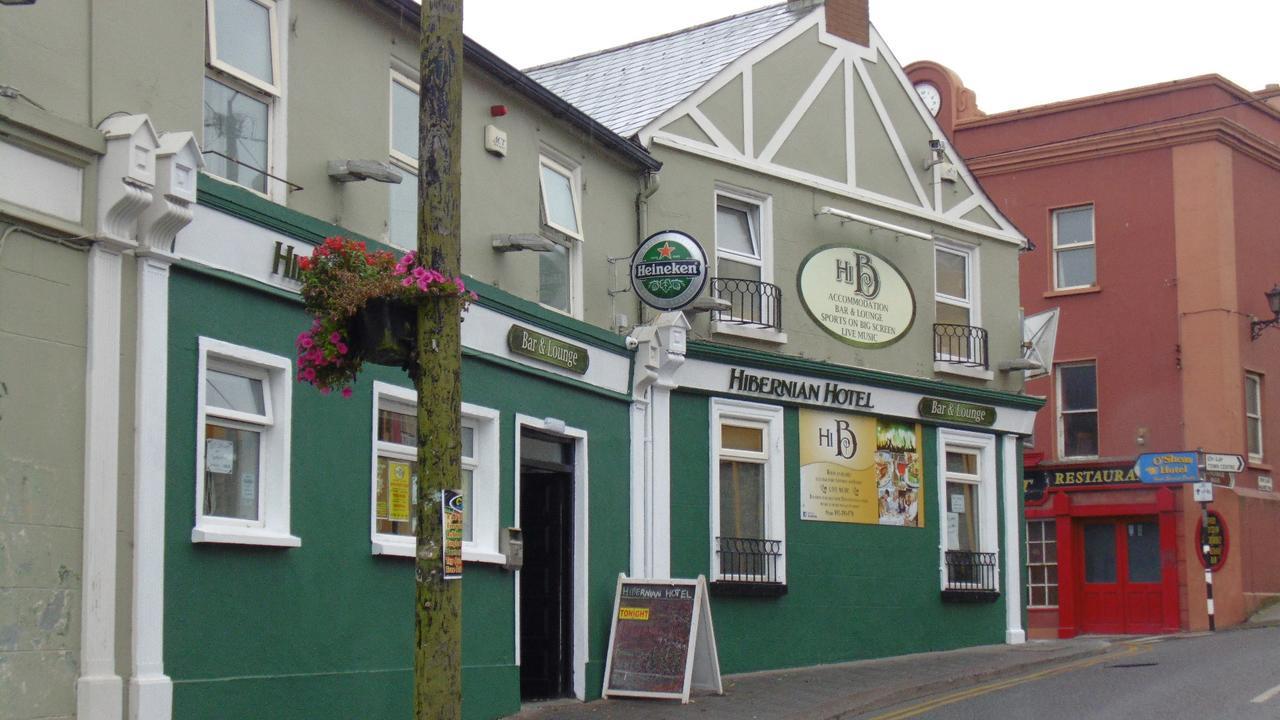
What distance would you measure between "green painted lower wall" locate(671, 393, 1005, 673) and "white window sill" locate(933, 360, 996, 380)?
0.82 metres

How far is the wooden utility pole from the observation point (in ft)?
26.6

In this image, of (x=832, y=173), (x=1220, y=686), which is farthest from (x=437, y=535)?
(x=832, y=173)

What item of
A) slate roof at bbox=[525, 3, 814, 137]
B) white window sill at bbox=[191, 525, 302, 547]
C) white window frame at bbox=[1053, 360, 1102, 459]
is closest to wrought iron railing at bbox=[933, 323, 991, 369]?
slate roof at bbox=[525, 3, 814, 137]

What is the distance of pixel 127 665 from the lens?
377 inches

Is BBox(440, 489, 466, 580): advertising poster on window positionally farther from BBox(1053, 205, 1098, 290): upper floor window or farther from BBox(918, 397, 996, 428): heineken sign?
BBox(1053, 205, 1098, 290): upper floor window

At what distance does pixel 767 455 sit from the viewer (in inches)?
741

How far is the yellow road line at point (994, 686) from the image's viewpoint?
565 inches

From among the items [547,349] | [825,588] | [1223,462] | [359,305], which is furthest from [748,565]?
[1223,462]

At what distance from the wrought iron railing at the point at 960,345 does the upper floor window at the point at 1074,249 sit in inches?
372

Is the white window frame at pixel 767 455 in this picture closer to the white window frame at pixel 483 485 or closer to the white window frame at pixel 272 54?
the white window frame at pixel 483 485

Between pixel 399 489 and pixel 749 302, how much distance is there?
687 cm

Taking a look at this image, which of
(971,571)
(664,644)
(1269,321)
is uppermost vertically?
(1269,321)

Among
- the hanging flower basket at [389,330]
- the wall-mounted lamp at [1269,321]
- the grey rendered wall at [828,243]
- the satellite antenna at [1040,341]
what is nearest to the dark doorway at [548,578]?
the grey rendered wall at [828,243]

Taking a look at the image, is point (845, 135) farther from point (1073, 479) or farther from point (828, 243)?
point (1073, 479)
